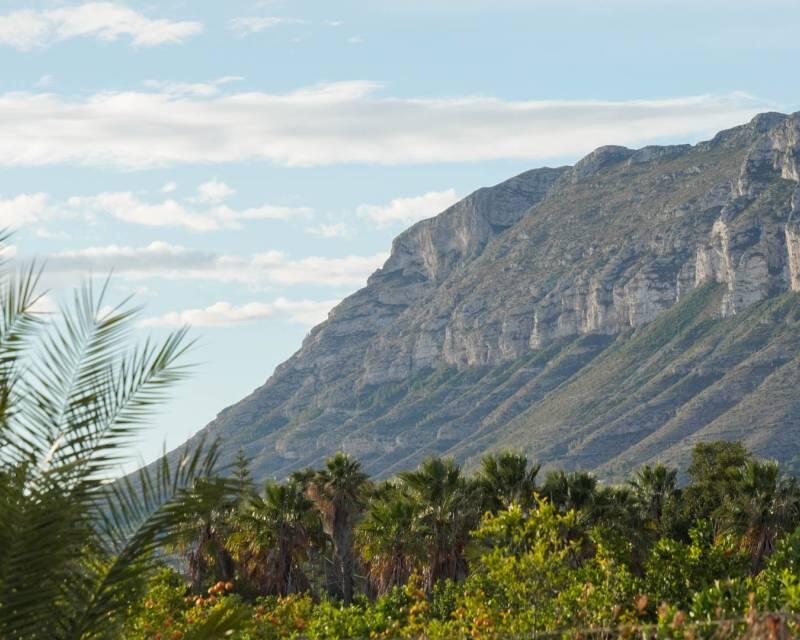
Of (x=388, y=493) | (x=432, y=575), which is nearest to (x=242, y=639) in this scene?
(x=432, y=575)

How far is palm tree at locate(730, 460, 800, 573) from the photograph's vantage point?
51.0 m

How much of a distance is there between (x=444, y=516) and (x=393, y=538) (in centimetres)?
184

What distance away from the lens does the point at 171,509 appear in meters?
9.19

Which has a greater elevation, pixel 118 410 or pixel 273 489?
pixel 118 410

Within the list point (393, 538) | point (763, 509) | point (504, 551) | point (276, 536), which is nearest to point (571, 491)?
point (763, 509)

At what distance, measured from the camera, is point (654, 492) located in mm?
60500

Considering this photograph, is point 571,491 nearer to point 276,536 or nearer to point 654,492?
point 654,492

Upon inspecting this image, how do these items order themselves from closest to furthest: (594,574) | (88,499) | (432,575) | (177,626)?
(88,499) < (177,626) < (594,574) < (432,575)

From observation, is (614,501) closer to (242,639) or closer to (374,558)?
(374,558)

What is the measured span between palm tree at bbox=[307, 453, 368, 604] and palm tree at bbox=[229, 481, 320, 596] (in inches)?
44.2

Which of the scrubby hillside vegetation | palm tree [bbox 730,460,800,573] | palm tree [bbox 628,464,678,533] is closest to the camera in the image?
the scrubby hillside vegetation

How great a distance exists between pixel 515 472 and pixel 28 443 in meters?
40.5

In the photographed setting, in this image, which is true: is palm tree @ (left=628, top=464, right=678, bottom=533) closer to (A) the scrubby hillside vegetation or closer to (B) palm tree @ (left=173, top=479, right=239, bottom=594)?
(A) the scrubby hillside vegetation

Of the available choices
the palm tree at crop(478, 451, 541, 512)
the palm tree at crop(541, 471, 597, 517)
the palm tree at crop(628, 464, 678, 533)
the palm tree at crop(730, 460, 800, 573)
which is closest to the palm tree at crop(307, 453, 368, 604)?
the palm tree at crop(478, 451, 541, 512)
